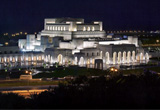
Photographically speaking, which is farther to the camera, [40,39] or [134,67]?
[40,39]

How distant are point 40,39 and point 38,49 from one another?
10.6ft

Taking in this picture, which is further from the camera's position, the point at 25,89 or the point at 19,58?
the point at 19,58

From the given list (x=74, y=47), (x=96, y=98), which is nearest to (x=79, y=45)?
(x=74, y=47)

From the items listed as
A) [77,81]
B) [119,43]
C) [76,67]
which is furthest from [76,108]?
[119,43]

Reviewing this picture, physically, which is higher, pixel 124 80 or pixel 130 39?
pixel 130 39

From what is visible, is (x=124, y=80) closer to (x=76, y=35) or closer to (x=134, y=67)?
(x=134, y=67)

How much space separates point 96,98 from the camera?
20.1 m

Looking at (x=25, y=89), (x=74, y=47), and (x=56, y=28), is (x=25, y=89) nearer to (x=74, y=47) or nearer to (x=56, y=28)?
(x=74, y=47)

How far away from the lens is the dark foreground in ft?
61.3

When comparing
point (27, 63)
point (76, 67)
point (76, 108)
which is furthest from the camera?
point (27, 63)

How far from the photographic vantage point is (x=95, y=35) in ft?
185

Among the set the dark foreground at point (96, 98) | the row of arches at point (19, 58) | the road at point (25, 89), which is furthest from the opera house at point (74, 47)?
the dark foreground at point (96, 98)

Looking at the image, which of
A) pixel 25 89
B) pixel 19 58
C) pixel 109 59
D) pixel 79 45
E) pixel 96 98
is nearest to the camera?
pixel 96 98

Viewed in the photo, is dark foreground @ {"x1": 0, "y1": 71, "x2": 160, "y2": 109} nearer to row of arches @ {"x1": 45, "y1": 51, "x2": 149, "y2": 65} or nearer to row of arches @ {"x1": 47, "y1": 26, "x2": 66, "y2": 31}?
row of arches @ {"x1": 45, "y1": 51, "x2": 149, "y2": 65}
